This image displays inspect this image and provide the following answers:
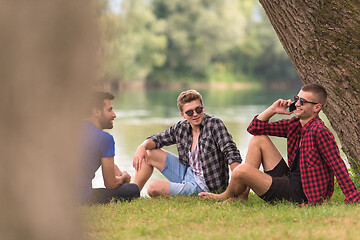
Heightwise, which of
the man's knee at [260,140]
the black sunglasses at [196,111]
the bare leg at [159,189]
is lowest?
the bare leg at [159,189]

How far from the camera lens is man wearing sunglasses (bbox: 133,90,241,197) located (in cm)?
507

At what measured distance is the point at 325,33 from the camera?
4781 mm

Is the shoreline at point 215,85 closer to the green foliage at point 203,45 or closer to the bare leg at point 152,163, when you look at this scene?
the green foliage at point 203,45

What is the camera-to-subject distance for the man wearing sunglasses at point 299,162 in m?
4.25

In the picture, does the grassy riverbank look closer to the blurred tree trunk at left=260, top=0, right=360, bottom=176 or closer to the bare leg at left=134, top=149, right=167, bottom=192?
the bare leg at left=134, top=149, right=167, bottom=192

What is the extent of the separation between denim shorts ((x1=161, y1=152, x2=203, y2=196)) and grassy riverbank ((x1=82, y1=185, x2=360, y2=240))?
547mm

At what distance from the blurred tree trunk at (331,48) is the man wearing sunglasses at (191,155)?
1116mm

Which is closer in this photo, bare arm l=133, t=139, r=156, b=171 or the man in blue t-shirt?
the man in blue t-shirt

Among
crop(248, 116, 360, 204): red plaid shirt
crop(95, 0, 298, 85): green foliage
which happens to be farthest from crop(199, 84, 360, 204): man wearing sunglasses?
crop(95, 0, 298, 85): green foliage

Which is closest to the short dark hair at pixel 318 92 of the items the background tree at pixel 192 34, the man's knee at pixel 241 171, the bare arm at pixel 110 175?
the man's knee at pixel 241 171

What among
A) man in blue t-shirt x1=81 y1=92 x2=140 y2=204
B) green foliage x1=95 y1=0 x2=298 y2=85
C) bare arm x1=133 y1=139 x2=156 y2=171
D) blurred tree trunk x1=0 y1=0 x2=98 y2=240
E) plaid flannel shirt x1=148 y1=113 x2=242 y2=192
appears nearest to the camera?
blurred tree trunk x1=0 y1=0 x2=98 y2=240

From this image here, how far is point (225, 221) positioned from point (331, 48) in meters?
2.11

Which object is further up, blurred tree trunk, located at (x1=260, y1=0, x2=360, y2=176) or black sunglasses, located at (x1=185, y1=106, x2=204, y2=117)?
blurred tree trunk, located at (x1=260, y1=0, x2=360, y2=176)

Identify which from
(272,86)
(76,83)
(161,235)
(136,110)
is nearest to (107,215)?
(161,235)
